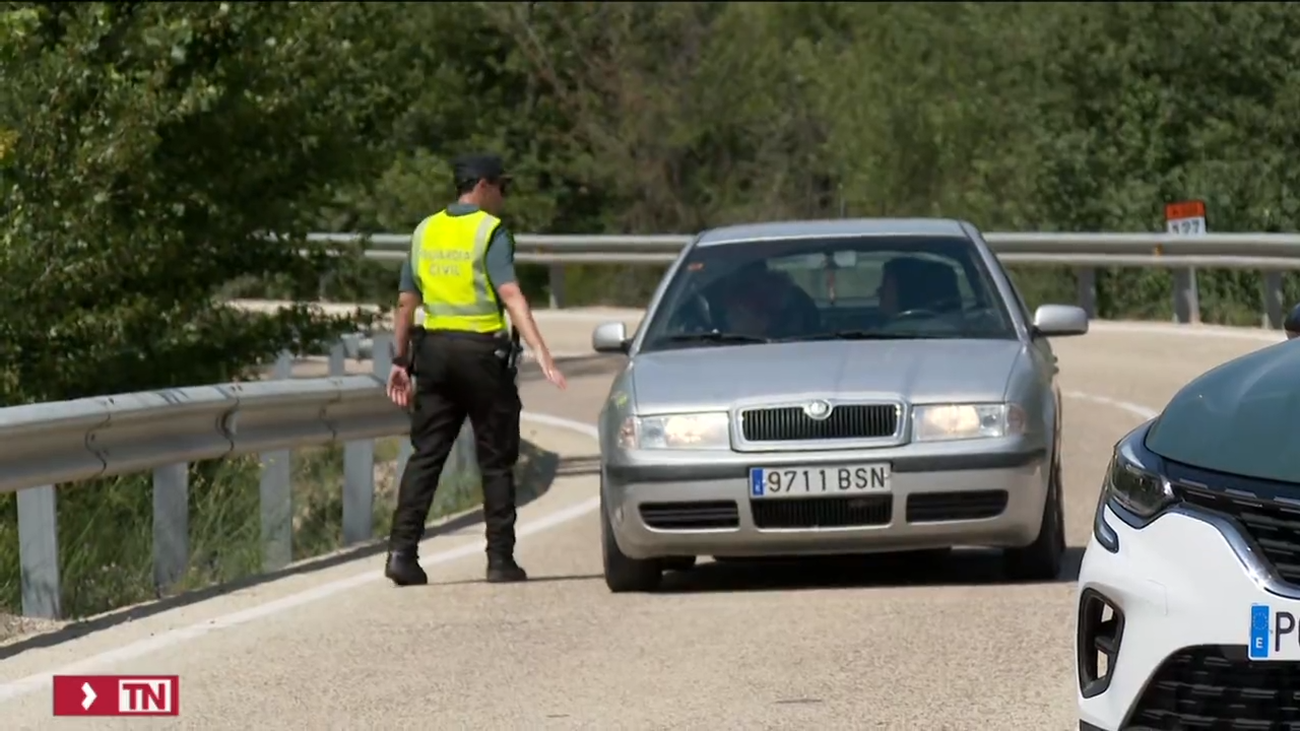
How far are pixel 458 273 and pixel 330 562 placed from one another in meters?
1.77

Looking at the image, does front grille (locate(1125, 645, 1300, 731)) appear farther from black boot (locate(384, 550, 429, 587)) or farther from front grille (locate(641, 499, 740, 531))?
black boot (locate(384, 550, 429, 587))

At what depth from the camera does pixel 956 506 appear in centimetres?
969

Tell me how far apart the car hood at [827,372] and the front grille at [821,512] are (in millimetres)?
376

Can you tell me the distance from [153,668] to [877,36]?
35848 millimetres

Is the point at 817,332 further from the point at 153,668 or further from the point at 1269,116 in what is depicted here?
the point at 1269,116

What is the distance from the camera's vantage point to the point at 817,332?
10.8m

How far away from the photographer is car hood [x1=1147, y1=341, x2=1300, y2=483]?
537 cm

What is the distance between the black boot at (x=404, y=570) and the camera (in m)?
10.6

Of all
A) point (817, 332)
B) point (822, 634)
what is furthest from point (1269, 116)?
point (822, 634)

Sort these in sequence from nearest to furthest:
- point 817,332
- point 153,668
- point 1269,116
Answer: point 153,668
point 817,332
point 1269,116

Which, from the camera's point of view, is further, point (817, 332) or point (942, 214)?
point (942, 214)

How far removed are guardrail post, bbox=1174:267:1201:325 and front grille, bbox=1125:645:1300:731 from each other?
19761mm

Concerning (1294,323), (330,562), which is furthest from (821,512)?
(1294,323)

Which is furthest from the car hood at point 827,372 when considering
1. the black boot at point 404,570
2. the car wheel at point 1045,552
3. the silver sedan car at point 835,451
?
the black boot at point 404,570
